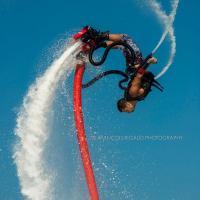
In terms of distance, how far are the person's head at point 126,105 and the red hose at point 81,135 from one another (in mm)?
1486

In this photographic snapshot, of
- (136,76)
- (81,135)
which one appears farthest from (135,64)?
(81,135)

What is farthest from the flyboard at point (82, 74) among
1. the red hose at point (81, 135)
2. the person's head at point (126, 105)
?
the person's head at point (126, 105)

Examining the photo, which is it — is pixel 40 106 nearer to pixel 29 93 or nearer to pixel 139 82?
pixel 29 93

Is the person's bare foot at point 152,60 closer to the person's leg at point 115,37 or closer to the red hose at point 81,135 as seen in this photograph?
the person's leg at point 115,37

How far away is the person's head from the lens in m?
20.9

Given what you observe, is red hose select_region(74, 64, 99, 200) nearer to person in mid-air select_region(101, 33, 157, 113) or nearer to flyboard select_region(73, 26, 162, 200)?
flyboard select_region(73, 26, 162, 200)

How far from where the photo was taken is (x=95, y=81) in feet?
66.8

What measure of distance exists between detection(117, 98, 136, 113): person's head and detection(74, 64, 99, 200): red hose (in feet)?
4.88

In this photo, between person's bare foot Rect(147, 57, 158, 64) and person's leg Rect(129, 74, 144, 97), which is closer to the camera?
person's bare foot Rect(147, 57, 158, 64)

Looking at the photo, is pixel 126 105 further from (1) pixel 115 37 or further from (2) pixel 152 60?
(1) pixel 115 37

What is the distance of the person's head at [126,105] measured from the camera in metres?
20.9

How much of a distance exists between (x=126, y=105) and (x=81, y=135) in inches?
77.6

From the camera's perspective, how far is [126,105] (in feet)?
68.8

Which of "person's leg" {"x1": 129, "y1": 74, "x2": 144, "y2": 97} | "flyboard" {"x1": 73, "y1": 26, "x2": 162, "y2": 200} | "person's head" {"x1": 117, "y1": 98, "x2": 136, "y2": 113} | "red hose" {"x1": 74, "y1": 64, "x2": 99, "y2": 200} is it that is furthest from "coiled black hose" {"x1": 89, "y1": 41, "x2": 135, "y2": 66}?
"person's head" {"x1": 117, "y1": 98, "x2": 136, "y2": 113}
